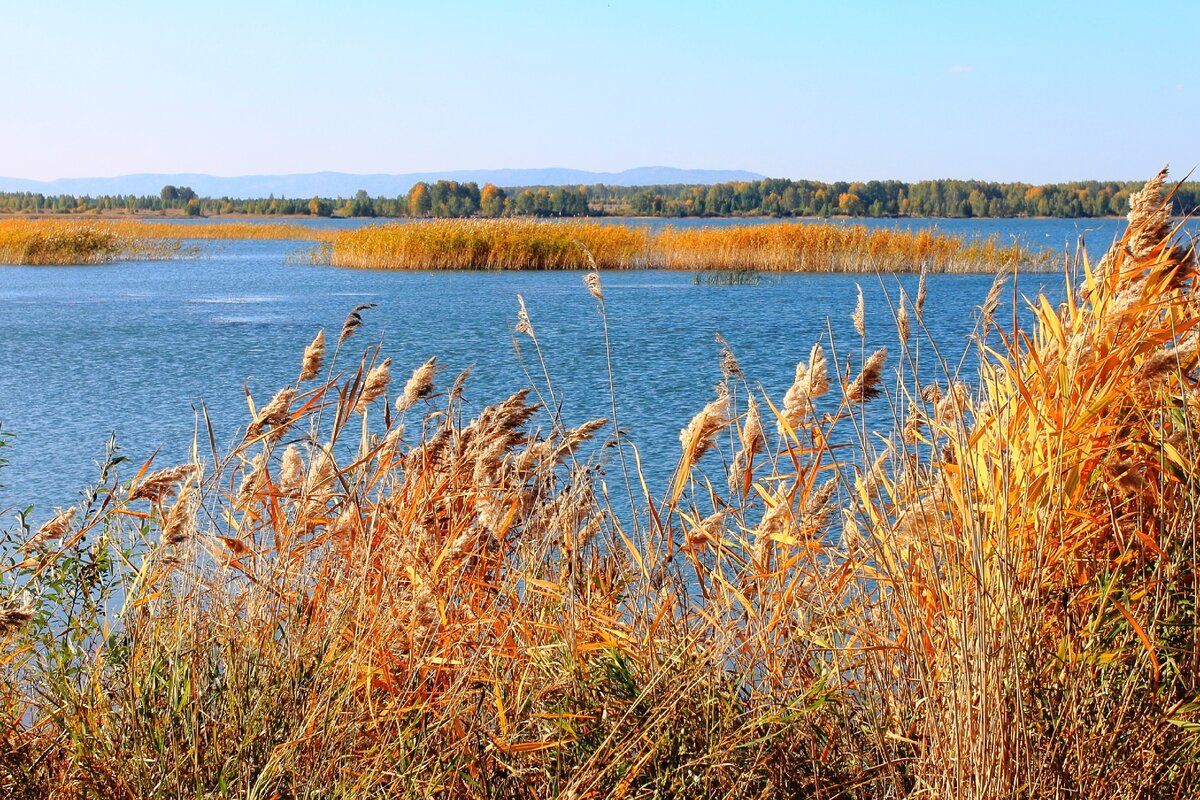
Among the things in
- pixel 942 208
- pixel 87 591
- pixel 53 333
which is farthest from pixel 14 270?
pixel 942 208

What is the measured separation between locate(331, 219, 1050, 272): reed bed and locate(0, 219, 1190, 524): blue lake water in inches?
36.2

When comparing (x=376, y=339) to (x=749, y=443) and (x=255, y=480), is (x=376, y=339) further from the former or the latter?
(x=749, y=443)

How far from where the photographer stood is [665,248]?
1352 inches

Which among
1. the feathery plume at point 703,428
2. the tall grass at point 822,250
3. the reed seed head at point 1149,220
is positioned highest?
the reed seed head at point 1149,220

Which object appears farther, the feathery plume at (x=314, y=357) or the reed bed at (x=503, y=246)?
the reed bed at (x=503, y=246)

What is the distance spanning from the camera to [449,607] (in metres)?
3.47

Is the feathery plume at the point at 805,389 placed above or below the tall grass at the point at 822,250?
above

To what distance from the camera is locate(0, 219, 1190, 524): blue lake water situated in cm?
1027

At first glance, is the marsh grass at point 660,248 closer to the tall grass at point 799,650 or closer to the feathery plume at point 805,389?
the feathery plume at point 805,389

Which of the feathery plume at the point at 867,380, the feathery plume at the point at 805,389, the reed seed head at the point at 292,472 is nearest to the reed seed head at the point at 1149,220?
the feathery plume at the point at 867,380

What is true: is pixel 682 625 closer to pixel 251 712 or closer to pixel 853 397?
pixel 853 397

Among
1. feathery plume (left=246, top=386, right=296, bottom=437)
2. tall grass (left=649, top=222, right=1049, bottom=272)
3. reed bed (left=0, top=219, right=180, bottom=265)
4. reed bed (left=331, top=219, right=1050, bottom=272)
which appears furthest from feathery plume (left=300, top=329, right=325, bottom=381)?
reed bed (left=0, top=219, right=180, bottom=265)

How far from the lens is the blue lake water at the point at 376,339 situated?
10273mm

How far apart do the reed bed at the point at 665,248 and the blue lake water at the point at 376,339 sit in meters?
0.92
